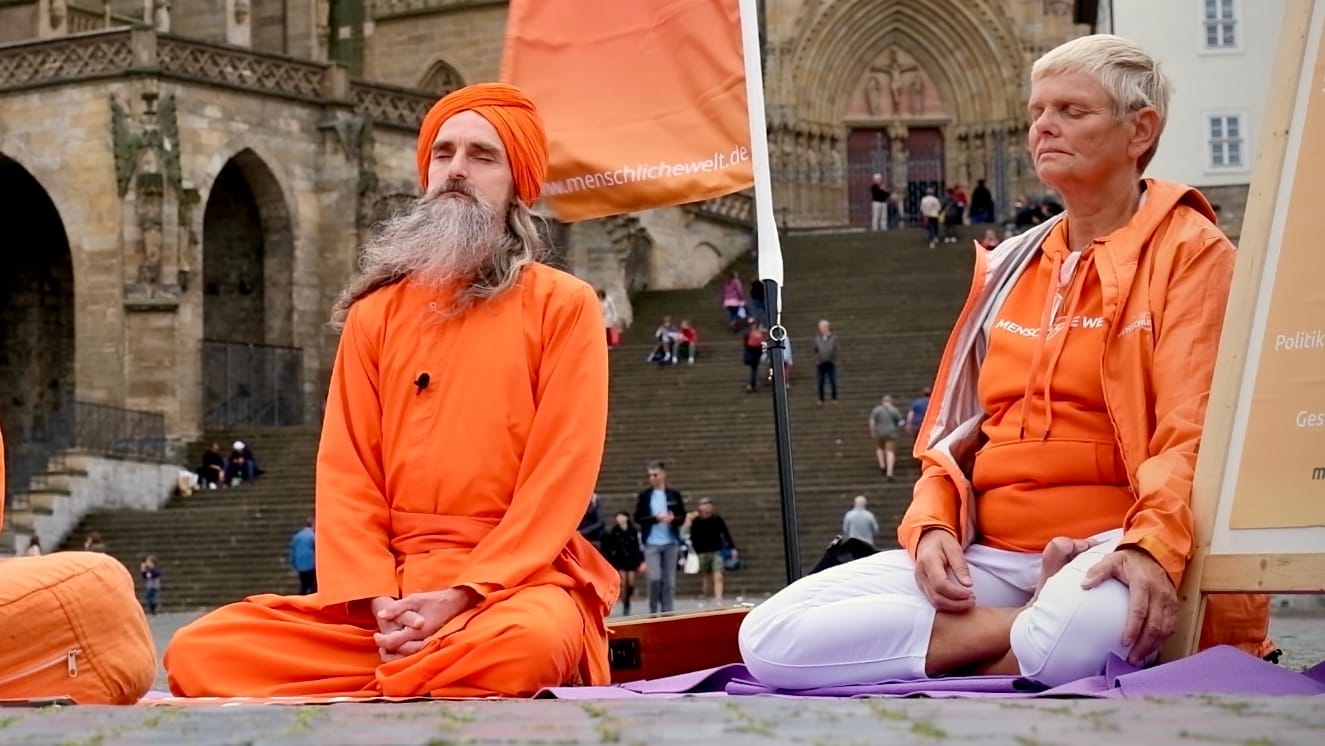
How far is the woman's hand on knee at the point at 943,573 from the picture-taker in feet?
17.4

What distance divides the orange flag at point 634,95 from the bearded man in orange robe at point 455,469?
99cm

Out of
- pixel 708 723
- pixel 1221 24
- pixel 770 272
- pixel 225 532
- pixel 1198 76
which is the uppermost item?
pixel 1221 24

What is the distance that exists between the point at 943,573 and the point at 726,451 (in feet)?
69.2

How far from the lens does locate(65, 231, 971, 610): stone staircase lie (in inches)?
946

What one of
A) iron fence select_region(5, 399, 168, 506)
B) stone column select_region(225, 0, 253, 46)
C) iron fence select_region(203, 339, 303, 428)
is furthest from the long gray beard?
stone column select_region(225, 0, 253, 46)

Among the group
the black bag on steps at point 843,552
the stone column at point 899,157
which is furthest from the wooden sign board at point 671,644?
the stone column at point 899,157

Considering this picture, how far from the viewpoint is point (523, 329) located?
609 cm

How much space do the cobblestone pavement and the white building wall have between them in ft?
94.9

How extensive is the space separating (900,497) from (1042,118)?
1863 centimetres

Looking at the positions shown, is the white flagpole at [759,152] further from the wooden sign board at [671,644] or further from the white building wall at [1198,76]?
the white building wall at [1198,76]

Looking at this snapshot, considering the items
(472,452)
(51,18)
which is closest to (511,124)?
(472,452)

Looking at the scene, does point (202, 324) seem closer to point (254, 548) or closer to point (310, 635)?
point (254, 548)

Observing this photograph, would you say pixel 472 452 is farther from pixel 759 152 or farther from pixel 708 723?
pixel 708 723

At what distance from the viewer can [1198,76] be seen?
3250 centimetres
